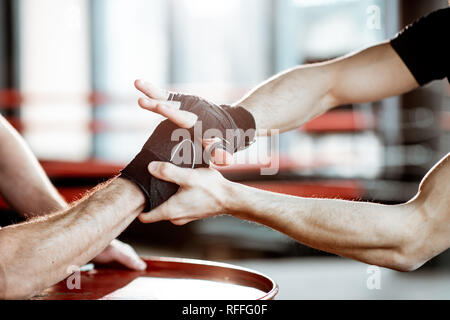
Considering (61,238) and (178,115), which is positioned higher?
(178,115)

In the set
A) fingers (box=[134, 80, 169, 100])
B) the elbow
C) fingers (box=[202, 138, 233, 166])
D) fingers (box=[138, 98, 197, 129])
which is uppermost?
fingers (box=[134, 80, 169, 100])

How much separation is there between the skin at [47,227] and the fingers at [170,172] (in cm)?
7

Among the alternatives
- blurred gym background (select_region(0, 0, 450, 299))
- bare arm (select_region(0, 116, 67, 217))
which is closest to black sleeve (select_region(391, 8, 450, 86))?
bare arm (select_region(0, 116, 67, 217))

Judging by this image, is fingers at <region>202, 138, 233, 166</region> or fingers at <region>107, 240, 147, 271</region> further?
fingers at <region>107, 240, 147, 271</region>

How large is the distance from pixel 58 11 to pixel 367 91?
581 cm

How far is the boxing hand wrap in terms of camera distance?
1225 millimetres

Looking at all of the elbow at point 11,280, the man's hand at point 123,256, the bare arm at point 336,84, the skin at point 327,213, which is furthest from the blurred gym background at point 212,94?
the elbow at point 11,280

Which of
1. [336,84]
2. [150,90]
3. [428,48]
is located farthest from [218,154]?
[428,48]

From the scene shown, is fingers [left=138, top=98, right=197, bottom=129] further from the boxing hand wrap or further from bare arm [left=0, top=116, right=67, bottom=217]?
bare arm [left=0, top=116, right=67, bottom=217]

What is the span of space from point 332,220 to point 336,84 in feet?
1.95

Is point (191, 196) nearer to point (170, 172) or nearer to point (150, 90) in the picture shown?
point (170, 172)

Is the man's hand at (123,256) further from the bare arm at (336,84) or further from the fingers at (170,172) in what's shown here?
the bare arm at (336,84)

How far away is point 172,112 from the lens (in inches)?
47.9

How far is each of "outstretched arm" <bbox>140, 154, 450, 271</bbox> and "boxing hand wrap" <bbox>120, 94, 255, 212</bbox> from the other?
0.09 feet
